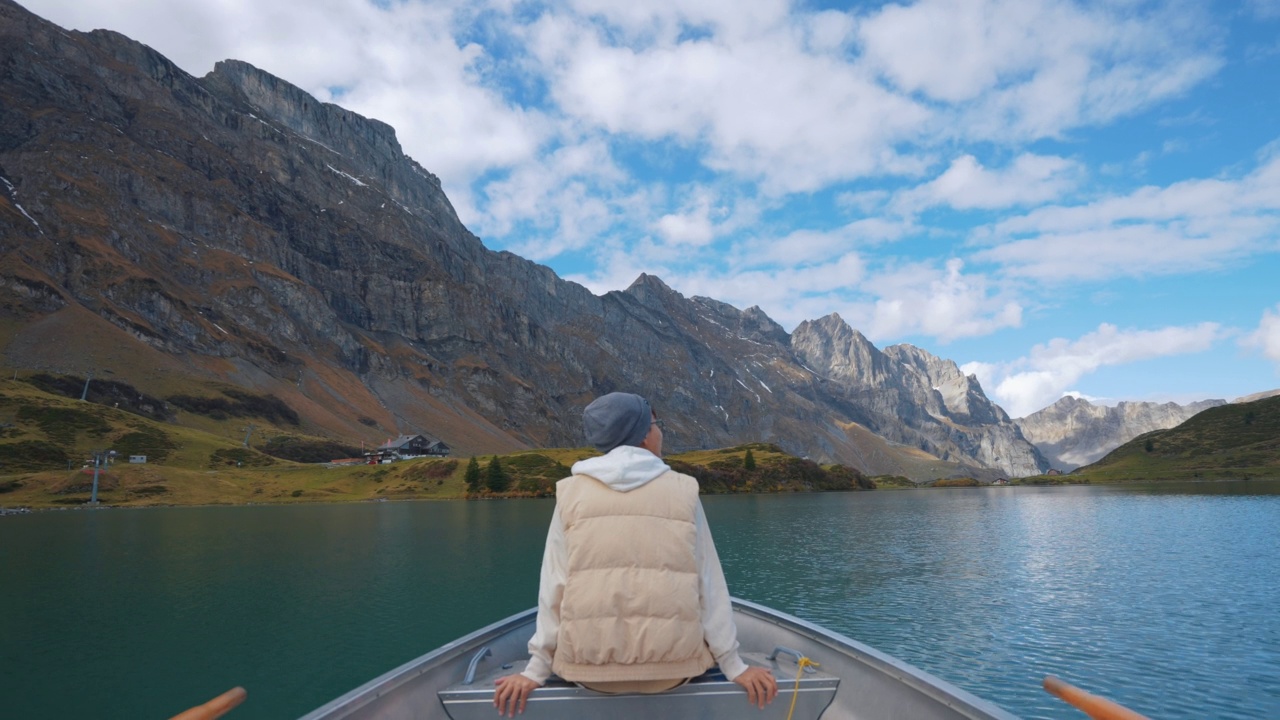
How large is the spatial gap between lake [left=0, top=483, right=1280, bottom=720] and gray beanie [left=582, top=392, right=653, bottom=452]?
18.6 metres

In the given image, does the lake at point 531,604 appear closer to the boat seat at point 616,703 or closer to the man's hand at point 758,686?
the boat seat at point 616,703

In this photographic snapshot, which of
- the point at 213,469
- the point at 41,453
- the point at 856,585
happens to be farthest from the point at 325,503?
the point at 856,585

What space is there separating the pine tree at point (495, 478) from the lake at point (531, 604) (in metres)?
77.8

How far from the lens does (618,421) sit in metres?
7.29

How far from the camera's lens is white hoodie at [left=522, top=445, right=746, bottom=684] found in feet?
22.2

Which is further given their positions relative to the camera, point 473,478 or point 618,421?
point 473,478

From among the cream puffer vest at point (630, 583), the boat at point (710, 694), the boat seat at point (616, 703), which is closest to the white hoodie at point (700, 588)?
the cream puffer vest at point (630, 583)

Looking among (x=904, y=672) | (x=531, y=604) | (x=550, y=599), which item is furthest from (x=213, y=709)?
(x=531, y=604)

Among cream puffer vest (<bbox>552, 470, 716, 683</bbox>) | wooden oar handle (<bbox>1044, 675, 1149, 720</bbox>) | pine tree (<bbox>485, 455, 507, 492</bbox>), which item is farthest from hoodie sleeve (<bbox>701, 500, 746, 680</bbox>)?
pine tree (<bbox>485, 455, 507, 492</bbox>)

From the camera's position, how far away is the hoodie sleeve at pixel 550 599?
22.7ft

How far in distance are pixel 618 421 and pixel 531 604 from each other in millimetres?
31794

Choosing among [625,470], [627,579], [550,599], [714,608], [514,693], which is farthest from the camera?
[514,693]

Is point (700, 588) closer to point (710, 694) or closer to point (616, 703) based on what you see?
point (710, 694)

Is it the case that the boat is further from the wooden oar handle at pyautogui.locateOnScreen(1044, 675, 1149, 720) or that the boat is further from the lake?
the lake
